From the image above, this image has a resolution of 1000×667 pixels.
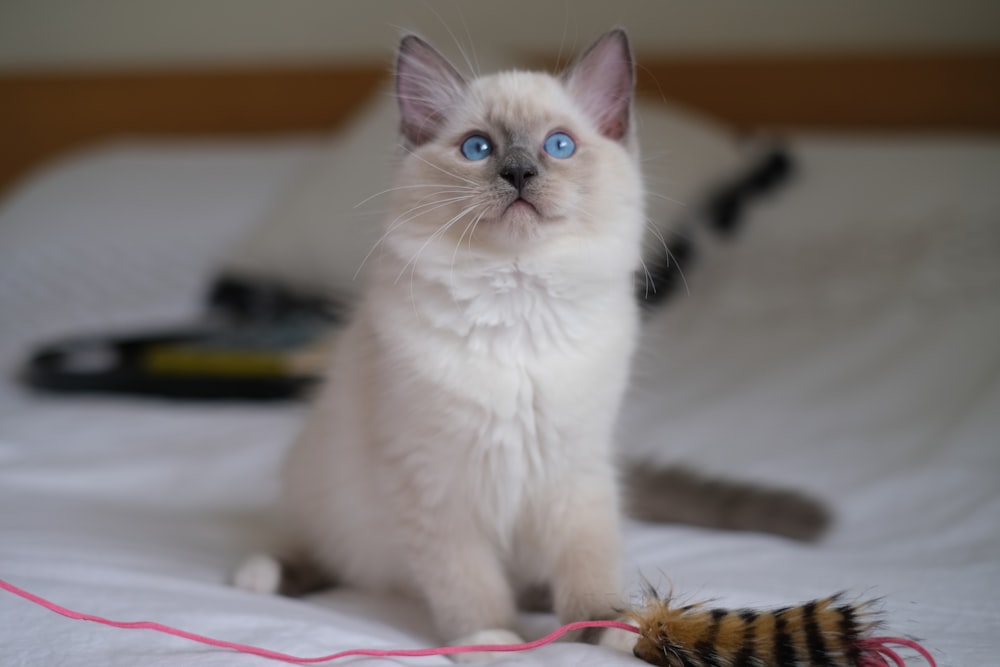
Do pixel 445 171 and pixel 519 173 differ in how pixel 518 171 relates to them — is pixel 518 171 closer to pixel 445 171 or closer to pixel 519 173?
pixel 519 173

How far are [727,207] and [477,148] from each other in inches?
66.1

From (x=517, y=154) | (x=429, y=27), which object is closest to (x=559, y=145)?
(x=517, y=154)

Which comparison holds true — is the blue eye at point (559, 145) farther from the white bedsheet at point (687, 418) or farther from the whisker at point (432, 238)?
the white bedsheet at point (687, 418)

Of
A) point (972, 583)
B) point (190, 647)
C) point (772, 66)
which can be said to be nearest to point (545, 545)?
point (190, 647)

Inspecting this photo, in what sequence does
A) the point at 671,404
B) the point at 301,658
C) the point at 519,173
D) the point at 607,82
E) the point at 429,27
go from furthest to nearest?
1. the point at 429,27
2. the point at 671,404
3. the point at 607,82
4. the point at 519,173
5. the point at 301,658

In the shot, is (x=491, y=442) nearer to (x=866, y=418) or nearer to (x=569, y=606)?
(x=569, y=606)

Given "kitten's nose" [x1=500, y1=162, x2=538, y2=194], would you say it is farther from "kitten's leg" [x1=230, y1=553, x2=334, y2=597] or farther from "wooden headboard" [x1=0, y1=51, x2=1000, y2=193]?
"wooden headboard" [x1=0, y1=51, x2=1000, y2=193]

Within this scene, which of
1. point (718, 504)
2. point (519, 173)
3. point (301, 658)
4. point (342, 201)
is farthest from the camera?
point (342, 201)

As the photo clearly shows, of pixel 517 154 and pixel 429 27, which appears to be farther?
pixel 429 27

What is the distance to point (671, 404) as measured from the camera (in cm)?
208

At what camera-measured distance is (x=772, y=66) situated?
314 centimetres

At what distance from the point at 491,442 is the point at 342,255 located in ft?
5.29

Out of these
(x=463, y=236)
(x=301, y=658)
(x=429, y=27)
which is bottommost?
(x=301, y=658)

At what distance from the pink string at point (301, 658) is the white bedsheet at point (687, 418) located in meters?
0.01
